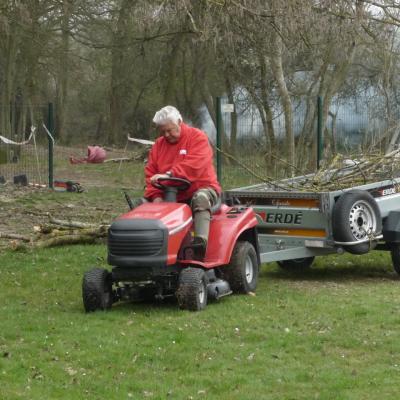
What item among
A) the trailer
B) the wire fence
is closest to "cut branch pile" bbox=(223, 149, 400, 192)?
the trailer

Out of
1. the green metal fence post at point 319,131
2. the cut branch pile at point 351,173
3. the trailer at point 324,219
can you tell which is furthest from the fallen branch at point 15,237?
the green metal fence post at point 319,131

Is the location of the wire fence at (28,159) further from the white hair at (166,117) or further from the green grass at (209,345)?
the white hair at (166,117)

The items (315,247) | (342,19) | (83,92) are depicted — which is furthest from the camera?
(83,92)

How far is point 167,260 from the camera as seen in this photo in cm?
819

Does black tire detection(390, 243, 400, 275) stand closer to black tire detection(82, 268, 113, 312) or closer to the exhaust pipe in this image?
the exhaust pipe

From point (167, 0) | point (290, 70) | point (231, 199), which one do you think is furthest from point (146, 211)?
point (290, 70)

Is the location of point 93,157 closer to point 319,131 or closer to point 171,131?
point 319,131

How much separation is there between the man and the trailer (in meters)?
1.43

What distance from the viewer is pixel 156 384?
6047 millimetres

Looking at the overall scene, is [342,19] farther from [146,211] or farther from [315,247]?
[146,211]

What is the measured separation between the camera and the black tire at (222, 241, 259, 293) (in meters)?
8.95

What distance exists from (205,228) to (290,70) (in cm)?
1696

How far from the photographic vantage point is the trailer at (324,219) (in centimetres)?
979

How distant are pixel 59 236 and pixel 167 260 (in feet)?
15.6
